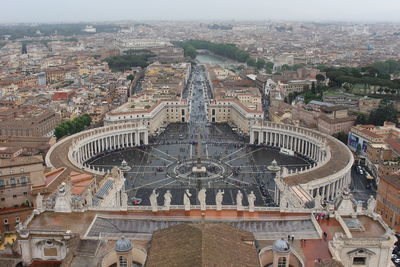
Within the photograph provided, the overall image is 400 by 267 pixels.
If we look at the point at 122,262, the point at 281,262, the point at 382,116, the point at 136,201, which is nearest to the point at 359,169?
the point at 382,116

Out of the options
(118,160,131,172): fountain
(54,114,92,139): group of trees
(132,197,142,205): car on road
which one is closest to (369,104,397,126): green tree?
(118,160,131,172): fountain

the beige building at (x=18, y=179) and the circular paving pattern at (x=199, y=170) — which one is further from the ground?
the beige building at (x=18, y=179)

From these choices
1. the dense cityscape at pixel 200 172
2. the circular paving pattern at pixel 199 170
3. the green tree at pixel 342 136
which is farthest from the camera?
the green tree at pixel 342 136

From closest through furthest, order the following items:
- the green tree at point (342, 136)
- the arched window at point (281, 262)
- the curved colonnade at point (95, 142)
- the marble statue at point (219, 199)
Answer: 1. the arched window at point (281, 262)
2. the marble statue at point (219, 199)
3. the curved colonnade at point (95, 142)
4. the green tree at point (342, 136)

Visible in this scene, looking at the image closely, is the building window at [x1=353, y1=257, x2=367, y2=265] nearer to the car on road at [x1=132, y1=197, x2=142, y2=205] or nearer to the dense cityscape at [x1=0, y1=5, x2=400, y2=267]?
the dense cityscape at [x1=0, y1=5, x2=400, y2=267]

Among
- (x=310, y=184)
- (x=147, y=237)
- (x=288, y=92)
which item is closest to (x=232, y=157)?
(x=310, y=184)

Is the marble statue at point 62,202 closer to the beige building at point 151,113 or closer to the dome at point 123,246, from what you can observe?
the dome at point 123,246

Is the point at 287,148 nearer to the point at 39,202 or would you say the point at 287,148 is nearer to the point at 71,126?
the point at 71,126

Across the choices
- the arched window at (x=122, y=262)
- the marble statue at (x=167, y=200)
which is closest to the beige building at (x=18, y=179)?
the marble statue at (x=167, y=200)

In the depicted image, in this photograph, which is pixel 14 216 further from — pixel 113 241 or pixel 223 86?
pixel 223 86
